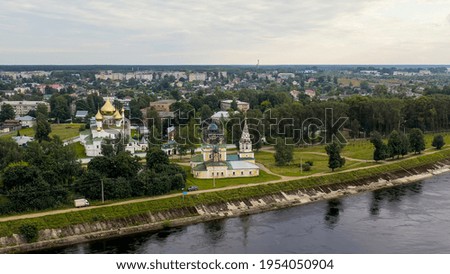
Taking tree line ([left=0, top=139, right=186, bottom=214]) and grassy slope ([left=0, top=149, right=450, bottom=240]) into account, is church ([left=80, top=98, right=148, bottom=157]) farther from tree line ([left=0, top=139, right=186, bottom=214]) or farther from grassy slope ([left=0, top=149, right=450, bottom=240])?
grassy slope ([left=0, top=149, right=450, bottom=240])

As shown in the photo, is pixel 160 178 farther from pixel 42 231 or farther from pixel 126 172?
pixel 42 231

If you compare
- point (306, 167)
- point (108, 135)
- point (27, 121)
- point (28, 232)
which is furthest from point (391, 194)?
point (27, 121)

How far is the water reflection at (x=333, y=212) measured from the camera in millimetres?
27672

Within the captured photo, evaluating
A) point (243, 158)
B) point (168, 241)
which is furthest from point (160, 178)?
point (243, 158)

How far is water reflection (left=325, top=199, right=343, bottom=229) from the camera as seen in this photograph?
27.7 m

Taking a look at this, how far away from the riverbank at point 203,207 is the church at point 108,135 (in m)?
15.1

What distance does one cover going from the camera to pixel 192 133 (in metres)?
48.7

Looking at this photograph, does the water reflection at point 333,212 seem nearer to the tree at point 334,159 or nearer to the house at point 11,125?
the tree at point 334,159

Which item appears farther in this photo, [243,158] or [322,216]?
[243,158]

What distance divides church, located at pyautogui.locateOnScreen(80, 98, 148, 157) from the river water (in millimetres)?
17853

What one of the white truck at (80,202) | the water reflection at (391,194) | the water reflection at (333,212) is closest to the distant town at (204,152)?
the white truck at (80,202)

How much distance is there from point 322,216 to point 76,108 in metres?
58.3

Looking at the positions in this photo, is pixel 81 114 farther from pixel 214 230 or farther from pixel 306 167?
pixel 214 230

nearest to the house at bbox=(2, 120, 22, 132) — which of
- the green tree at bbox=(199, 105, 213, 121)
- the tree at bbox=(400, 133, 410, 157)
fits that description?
the green tree at bbox=(199, 105, 213, 121)
